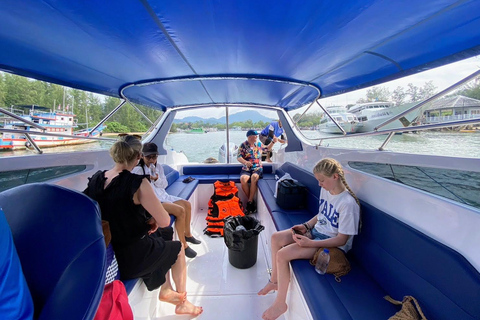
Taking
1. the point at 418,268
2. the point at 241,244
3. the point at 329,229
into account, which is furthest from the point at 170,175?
the point at 418,268

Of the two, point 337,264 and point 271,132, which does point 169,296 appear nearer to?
point 337,264

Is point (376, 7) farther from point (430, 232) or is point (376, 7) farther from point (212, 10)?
point (430, 232)

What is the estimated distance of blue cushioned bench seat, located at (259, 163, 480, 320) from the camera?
89 cm

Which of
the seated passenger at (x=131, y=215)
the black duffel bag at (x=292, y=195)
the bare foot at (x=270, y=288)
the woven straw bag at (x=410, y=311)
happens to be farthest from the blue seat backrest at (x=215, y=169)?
the woven straw bag at (x=410, y=311)

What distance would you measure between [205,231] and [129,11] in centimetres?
263

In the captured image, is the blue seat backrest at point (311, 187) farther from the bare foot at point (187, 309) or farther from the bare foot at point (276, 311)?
the bare foot at point (187, 309)

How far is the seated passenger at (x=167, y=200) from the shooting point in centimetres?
236

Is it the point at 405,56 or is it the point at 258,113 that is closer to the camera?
the point at 405,56

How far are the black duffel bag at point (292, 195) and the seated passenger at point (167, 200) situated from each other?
118 cm

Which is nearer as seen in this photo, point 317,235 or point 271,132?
point 317,235

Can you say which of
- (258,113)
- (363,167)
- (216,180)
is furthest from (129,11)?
(258,113)

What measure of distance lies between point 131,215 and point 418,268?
63.4 inches

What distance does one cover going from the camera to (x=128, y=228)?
1320 millimetres

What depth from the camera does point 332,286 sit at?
4.24ft
